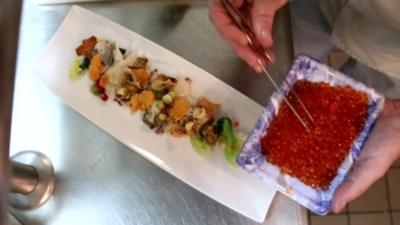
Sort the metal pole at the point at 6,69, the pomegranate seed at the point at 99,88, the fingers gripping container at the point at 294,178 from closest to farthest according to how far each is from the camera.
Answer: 1. the metal pole at the point at 6,69
2. the fingers gripping container at the point at 294,178
3. the pomegranate seed at the point at 99,88

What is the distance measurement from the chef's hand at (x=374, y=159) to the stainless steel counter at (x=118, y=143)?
7cm

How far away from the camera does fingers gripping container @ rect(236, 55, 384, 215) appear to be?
1.60ft

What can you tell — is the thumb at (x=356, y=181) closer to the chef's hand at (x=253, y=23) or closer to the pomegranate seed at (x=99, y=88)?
the chef's hand at (x=253, y=23)

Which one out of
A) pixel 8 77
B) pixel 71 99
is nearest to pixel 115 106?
pixel 71 99

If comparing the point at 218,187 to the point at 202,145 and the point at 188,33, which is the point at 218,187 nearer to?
the point at 202,145

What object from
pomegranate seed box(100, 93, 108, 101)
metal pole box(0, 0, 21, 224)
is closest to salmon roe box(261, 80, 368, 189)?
pomegranate seed box(100, 93, 108, 101)

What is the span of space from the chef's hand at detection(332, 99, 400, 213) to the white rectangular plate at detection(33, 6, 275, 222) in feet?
0.27

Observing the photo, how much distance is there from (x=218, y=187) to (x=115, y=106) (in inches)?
6.6

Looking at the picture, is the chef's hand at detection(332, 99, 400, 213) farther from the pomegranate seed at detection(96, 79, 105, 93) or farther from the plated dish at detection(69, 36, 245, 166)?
the pomegranate seed at detection(96, 79, 105, 93)

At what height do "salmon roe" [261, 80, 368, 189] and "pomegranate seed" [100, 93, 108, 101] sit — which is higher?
"pomegranate seed" [100, 93, 108, 101]

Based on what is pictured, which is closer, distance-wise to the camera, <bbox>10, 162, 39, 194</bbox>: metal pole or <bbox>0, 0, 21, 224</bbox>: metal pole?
<bbox>0, 0, 21, 224</bbox>: metal pole

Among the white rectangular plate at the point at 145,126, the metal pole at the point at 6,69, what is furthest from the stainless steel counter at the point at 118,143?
the metal pole at the point at 6,69

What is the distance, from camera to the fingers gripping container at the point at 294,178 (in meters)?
0.49

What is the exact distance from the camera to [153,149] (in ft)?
1.93
